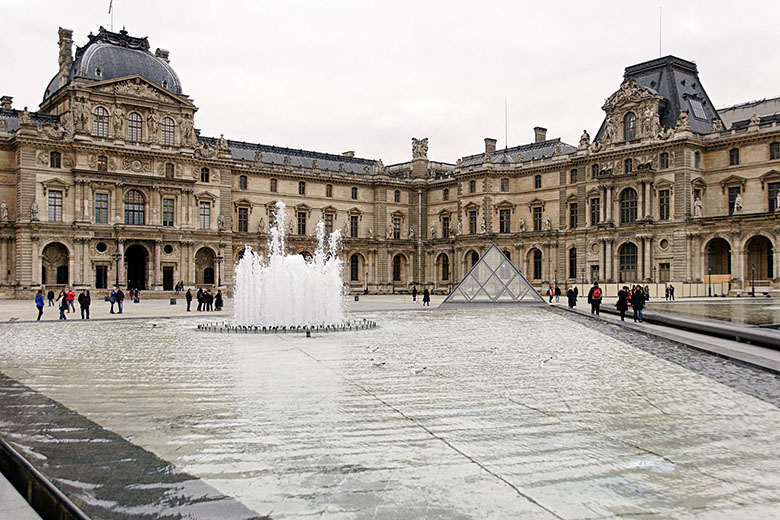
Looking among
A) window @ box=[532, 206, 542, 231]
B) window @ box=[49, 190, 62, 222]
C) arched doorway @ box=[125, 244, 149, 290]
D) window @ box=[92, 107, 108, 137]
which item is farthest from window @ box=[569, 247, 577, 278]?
window @ box=[49, 190, 62, 222]

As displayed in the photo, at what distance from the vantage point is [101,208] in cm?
5684

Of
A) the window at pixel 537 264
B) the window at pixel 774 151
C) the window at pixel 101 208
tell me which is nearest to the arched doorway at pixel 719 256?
the window at pixel 774 151

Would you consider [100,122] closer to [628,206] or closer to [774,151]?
[628,206]

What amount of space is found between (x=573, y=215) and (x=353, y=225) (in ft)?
73.5

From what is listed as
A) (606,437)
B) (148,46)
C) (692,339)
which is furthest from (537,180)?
(606,437)

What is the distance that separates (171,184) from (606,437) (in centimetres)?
5554

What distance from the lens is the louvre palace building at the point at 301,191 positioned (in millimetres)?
53719

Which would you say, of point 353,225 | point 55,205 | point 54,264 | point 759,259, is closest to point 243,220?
point 353,225

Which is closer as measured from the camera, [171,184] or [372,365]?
[372,365]

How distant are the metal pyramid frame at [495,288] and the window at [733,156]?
23138mm

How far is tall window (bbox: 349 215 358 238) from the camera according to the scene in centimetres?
7319

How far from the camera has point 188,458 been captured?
26.0 ft

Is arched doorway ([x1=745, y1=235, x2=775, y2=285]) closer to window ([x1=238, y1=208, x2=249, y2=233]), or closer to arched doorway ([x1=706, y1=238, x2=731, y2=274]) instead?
arched doorway ([x1=706, y1=238, x2=731, y2=274])

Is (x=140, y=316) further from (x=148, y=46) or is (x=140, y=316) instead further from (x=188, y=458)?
(x=148, y=46)
